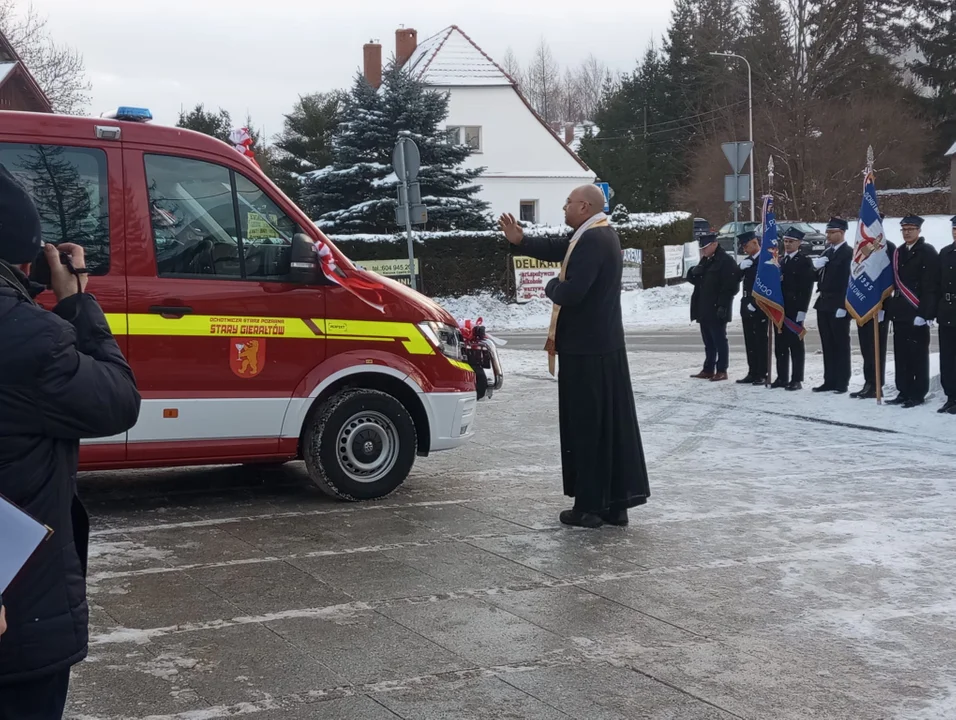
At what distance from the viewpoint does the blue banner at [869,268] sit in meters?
12.5

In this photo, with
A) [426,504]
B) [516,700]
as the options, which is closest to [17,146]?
[426,504]

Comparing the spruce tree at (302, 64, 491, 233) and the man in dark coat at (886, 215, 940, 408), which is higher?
the spruce tree at (302, 64, 491, 233)

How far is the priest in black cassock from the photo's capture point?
7051 millimetres

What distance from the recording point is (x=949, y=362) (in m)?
11.6

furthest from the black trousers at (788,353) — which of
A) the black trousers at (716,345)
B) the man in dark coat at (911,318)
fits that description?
the man in dark coat at (911,318)

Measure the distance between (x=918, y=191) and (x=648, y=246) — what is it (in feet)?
110

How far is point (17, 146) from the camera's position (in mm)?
6906

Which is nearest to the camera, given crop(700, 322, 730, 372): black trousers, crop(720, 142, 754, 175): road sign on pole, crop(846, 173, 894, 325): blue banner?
crop(846, 173, 894, 325): blue banner

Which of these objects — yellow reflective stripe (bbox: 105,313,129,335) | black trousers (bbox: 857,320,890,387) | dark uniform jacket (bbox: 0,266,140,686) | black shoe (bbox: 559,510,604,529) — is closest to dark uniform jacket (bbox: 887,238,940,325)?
black trousers (bbox: 857,320,890,387)

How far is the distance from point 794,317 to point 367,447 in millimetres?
8130

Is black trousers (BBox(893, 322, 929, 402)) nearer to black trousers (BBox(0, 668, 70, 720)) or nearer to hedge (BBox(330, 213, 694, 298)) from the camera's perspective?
black trousers (BBox(0, 668, 70, 720))

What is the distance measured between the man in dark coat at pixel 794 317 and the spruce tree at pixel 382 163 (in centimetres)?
1622

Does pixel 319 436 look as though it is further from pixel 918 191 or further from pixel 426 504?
pixel 918 191

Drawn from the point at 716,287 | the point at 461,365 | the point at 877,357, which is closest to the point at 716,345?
the point at 716,287
